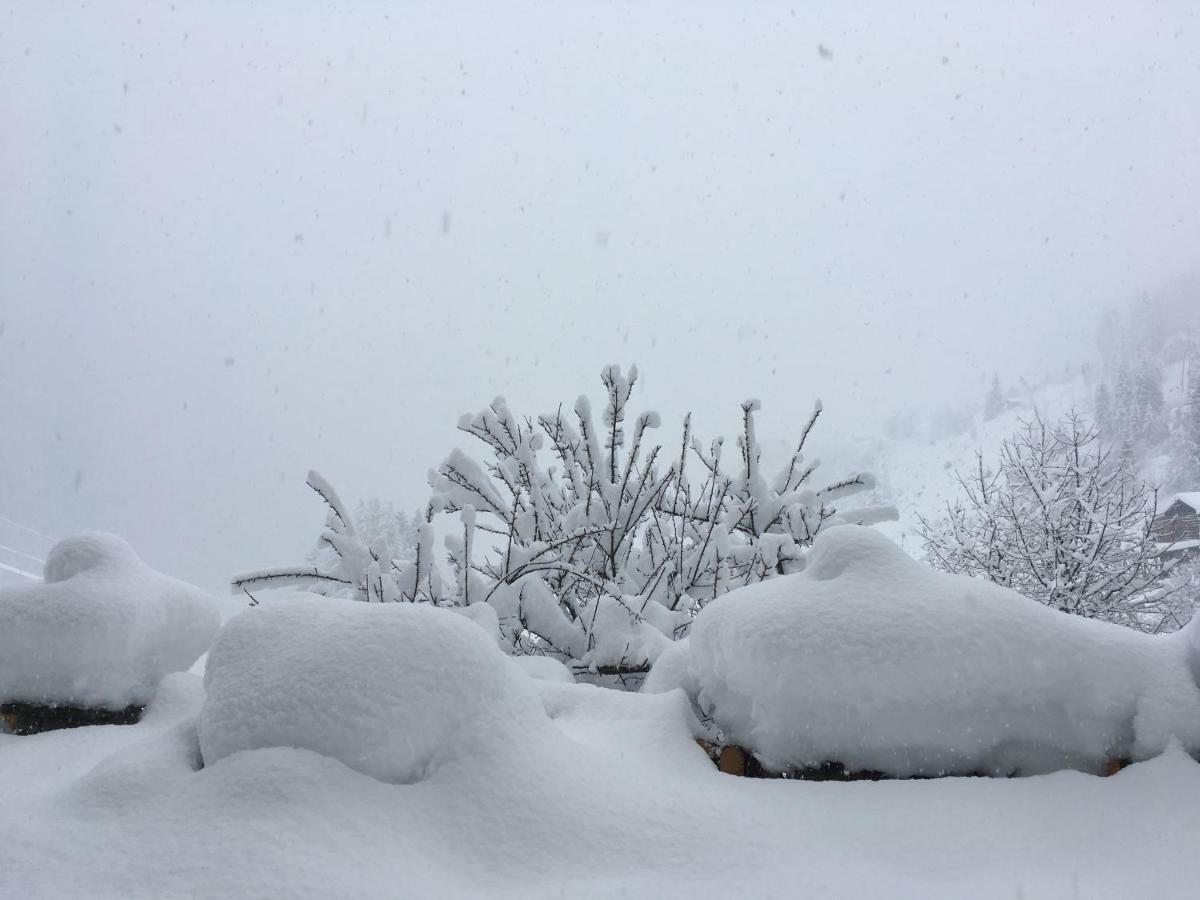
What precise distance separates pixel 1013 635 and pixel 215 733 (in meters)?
2.07

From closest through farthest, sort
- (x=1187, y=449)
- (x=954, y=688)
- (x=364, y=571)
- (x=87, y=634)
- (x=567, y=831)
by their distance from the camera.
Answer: (x=567, y=831) → (x=954, y=688) → (x=87, y=634) → (x=364, y=571) → (x=1187, y=449)

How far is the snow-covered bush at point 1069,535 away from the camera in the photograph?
12.0 m

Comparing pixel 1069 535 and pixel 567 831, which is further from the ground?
pixel 567 831

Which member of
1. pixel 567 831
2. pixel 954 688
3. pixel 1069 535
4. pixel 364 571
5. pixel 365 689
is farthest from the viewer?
pixel 1069 535

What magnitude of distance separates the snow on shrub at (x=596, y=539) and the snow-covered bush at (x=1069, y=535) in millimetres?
8484

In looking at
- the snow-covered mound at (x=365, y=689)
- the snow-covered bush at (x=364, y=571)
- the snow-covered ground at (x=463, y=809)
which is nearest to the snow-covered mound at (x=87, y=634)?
the snow-covered ground at (x=463, y=809)

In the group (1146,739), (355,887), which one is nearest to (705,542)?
(1146,739)

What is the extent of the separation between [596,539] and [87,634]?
9.16 ft

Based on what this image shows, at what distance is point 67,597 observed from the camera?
3.03 meters

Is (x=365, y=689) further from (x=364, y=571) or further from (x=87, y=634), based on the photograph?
(x=364, y=571)

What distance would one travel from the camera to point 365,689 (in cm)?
185

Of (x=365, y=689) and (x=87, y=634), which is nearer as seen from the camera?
(x=365, y=689)

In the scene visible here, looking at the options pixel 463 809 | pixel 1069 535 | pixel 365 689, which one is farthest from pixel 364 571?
pixel 1069 535

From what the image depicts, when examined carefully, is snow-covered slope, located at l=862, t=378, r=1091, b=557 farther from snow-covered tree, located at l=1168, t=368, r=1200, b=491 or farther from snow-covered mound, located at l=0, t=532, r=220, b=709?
snow-covered mound, located at l=0, t=532, r=220, b=709
